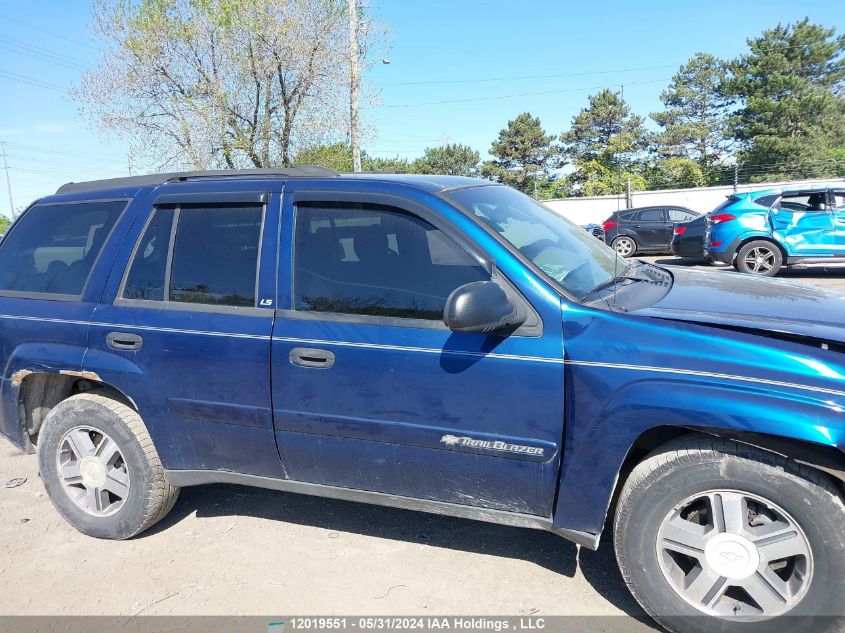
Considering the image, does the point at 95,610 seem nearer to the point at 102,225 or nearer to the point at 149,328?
the point at 149,328

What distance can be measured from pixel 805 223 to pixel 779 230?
1.40ft

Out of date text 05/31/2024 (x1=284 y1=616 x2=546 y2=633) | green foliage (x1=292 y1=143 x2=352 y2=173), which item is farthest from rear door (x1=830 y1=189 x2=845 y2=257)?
green foliage (x1=292 y1=143 x2=352 y2=173)

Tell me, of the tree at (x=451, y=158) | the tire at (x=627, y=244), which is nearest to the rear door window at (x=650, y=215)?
the tire at (x=627, y=244)

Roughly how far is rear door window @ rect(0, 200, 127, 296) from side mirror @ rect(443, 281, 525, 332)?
2.17m

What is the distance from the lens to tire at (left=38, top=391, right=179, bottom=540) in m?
3.32

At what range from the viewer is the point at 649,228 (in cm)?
1830

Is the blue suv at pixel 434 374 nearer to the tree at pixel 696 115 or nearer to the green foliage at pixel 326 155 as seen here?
the green foliage at pixel 326 155

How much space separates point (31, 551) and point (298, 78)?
20149mm

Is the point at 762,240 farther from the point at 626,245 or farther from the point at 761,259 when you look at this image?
the point at 626,245

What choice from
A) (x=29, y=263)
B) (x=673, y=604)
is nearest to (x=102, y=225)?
(x=29, y=263)

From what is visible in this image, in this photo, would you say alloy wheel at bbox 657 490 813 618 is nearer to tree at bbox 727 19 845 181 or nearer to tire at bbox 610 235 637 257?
tire at bbox 610 235 637 257

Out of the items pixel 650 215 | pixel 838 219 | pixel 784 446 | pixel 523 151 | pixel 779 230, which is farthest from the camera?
pixel 523 151

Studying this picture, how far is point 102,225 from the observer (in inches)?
138

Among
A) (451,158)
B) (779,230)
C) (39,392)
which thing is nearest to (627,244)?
(779,230)
